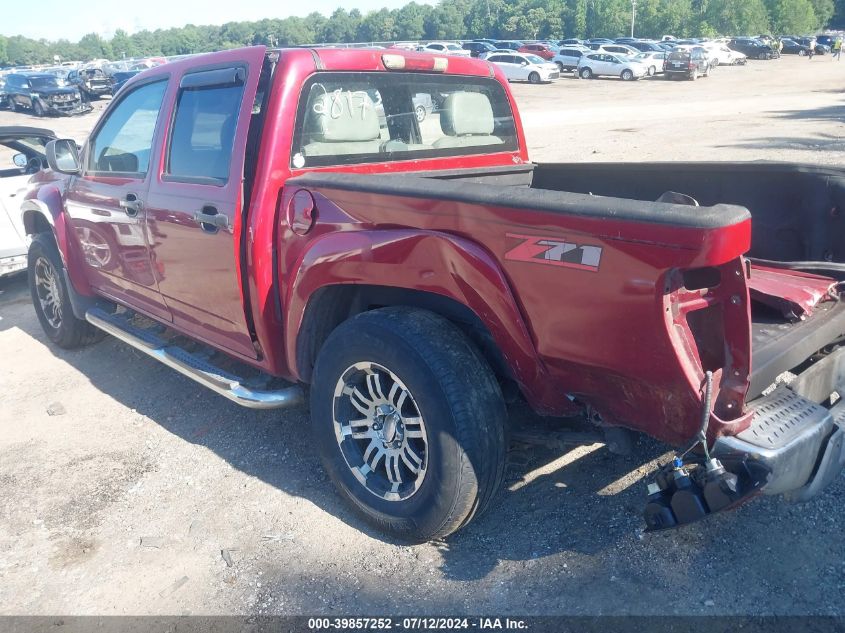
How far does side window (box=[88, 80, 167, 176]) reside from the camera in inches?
163

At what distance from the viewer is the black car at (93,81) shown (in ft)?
113

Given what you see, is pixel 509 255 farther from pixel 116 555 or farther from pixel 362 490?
pixel 116 555

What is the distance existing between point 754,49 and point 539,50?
62.5ft

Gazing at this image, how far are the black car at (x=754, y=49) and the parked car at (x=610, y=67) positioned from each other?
21.3 metres

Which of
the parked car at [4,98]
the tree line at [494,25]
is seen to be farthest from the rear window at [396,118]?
→ the tree line at [494,25]

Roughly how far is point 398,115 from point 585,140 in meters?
13.8

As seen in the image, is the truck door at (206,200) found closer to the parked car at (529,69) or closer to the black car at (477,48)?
the parked car at (529,69)

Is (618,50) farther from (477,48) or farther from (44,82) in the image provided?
(44,82)

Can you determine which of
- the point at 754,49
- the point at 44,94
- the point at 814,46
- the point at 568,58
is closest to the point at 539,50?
the point at 568,58

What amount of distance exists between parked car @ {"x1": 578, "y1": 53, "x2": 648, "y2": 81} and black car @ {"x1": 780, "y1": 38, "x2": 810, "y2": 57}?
88.6ft

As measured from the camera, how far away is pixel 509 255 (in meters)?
2.42

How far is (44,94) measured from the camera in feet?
91.9

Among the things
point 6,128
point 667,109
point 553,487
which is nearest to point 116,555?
point 553,487

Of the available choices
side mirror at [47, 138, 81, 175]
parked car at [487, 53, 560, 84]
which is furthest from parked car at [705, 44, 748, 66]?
side mirror at [47, 138, 81, 175]
